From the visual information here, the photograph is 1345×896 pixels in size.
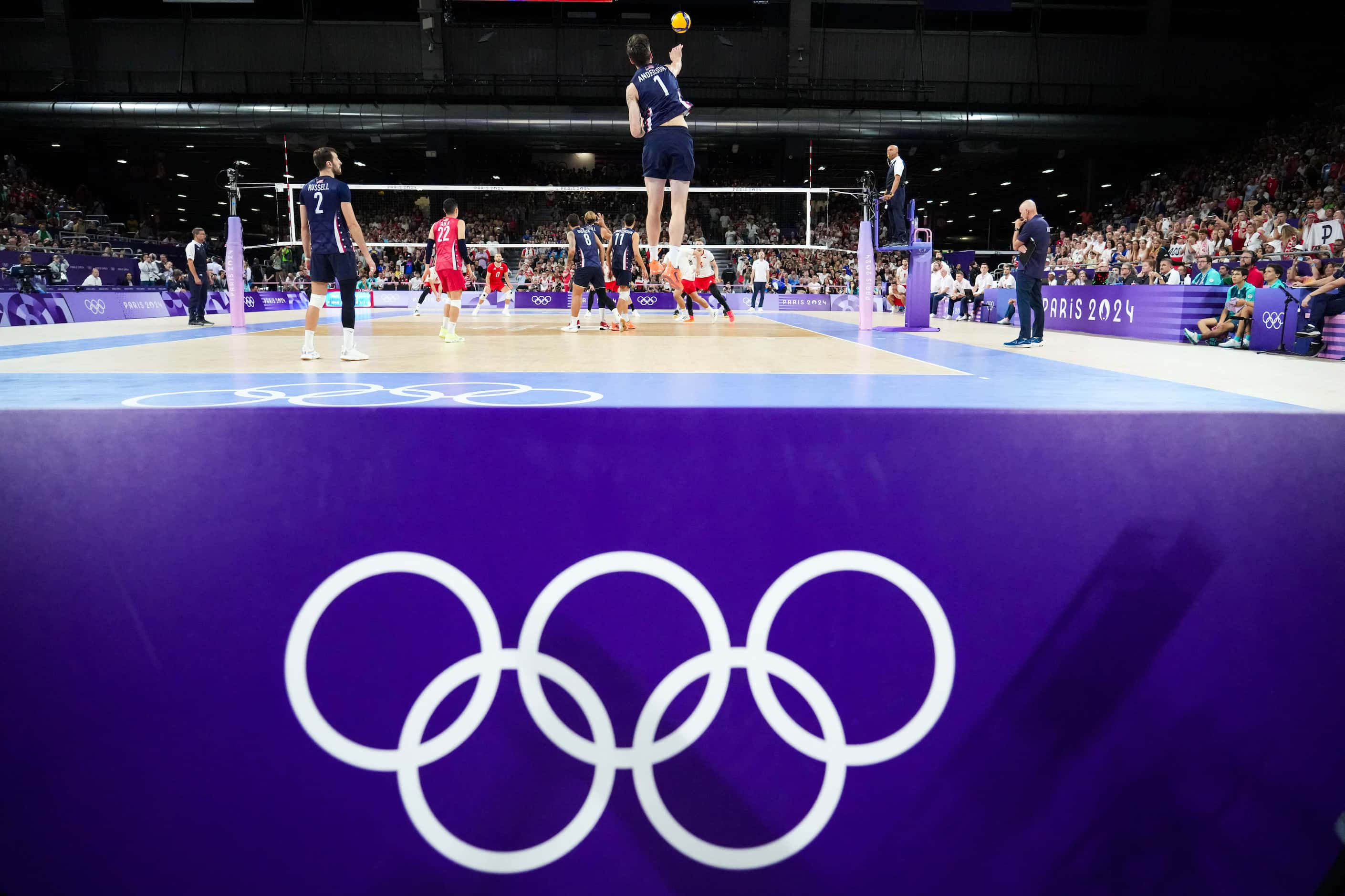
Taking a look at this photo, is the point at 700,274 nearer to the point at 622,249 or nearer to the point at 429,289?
the point at 622,249

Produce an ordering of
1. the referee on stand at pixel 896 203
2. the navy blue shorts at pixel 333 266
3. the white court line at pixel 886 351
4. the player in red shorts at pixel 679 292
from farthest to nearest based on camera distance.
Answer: the player in red shorts at pixel 679 292 → the referee on stand at pixel 896 203 → the navy blue shorts at pixel 333 266 → the white court line at pixel 886 351

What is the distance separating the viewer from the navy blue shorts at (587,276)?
33.1 feet

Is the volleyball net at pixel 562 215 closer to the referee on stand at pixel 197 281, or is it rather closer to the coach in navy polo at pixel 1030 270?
the referee on stand at pixel 197 281

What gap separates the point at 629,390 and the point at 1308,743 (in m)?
2.17

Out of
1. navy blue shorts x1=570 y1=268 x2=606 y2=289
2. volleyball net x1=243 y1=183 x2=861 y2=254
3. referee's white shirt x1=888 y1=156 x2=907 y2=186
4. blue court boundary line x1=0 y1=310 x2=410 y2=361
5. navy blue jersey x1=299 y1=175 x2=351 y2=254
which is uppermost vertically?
volleyball net x1=243 y1=183 x2=861 y2=254

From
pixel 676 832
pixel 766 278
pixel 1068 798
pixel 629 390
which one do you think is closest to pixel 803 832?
pixel 676 832

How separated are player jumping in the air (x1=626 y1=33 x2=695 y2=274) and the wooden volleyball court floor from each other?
1.14 meters

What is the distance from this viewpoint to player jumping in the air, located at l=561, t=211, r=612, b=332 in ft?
32.4

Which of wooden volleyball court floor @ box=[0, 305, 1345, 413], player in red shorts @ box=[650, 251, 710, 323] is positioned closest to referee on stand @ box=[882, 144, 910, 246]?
wooden volleyball court floor @ box=[0, 305, 1345, 413]

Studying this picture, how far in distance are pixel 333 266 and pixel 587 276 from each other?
4462 mm

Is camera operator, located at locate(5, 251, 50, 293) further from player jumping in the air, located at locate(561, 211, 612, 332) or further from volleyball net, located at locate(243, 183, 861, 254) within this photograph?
player jumping in the air, located at locate(561, 211, 612, 332)

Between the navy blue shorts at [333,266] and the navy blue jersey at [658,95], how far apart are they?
7.68 feet

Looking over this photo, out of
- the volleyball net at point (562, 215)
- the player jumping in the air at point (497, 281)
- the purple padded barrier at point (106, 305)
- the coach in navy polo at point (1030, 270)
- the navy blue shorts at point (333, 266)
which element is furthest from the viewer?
the volleyball net at point (562, 215)

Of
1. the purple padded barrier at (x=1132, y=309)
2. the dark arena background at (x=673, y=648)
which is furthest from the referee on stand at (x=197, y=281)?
the purple padded barrier at (x=1132, y=309)
